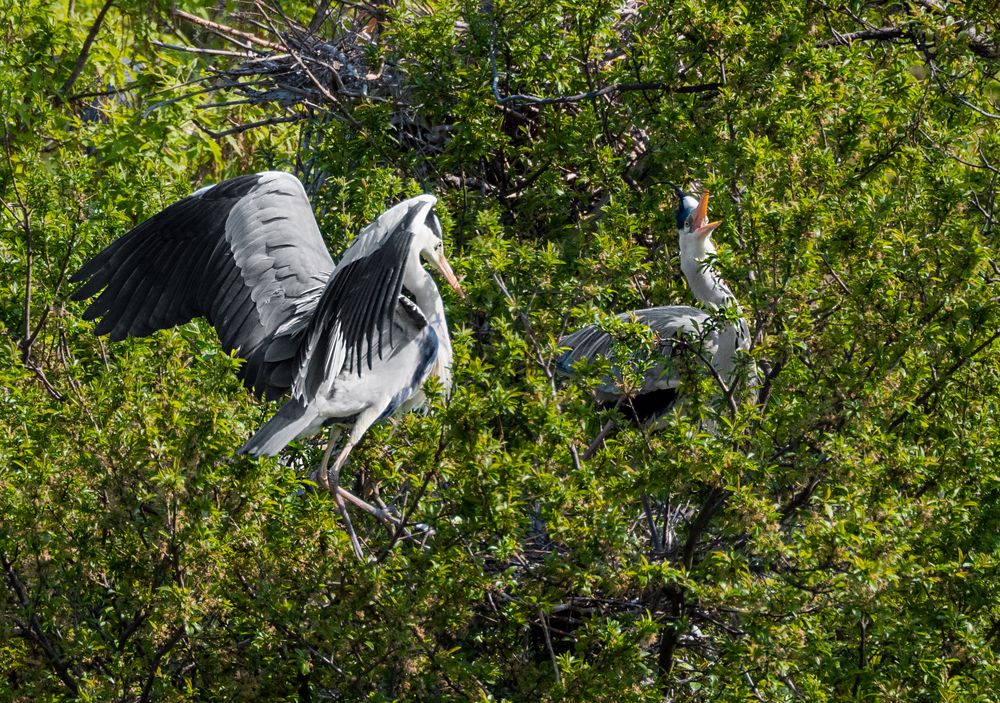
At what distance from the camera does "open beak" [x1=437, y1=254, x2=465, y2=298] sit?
17.3 ft

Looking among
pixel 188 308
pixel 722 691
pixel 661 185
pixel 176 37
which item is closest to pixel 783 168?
pixel 661 185

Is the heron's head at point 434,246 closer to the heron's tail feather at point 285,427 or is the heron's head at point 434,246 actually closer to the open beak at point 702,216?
the heron's tail feather at point 285,427

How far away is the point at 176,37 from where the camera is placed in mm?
9289

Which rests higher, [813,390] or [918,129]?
[918,129]

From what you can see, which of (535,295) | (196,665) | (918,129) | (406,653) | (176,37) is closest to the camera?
(406,653)

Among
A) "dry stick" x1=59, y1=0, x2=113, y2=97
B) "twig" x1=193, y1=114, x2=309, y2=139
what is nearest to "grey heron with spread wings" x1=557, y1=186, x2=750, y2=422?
"twig" x1=193, y1=114, x2=309, y2=139

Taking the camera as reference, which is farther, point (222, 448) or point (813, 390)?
point (813, 390)

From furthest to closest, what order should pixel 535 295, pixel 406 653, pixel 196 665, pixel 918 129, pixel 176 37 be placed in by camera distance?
1. pixel 176 37
2. pixel 918 129
3. pixel 535 295
4. pixel 196 665
5. pixel 406 653

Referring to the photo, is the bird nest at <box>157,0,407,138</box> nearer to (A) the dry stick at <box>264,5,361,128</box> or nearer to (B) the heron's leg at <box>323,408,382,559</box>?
(A) the dry stick at <box>264,5,361,128</box>

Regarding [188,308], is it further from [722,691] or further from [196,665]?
[722,691]

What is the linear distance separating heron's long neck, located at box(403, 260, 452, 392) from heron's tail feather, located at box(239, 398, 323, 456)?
55 centimetres

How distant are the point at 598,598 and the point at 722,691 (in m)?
0.59

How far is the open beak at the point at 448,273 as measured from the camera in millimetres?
5266

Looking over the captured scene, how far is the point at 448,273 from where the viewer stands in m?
5.36
